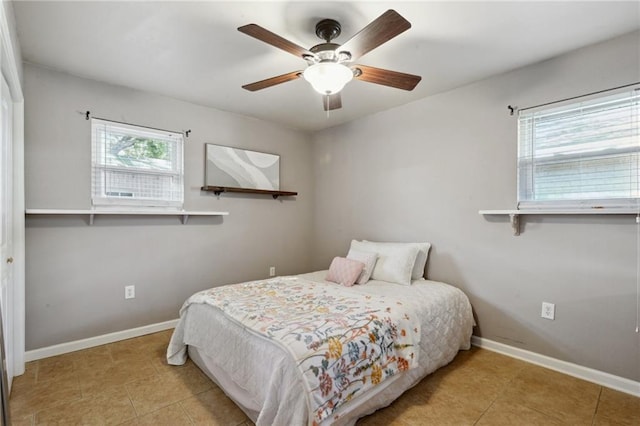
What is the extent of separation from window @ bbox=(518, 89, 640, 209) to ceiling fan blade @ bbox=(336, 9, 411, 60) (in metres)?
1.60

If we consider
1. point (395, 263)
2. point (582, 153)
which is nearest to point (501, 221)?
point (582, 153)

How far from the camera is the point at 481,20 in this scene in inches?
76.0

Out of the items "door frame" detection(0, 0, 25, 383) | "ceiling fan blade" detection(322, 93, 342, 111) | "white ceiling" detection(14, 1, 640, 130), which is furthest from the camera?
"ceiling fan blade" detection(322, 93, 342, 111)

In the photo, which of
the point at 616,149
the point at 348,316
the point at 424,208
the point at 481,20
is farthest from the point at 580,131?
the point at 348,316

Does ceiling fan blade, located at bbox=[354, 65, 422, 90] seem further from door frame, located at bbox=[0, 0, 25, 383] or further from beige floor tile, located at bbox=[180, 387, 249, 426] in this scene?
door frame, located at bbox=[0, 0, 25, 383]

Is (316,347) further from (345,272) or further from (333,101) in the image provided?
(333,101)

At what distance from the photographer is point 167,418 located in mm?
1791

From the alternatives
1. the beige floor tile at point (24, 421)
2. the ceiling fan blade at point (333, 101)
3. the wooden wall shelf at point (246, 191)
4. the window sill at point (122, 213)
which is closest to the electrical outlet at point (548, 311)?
the ceiling fan blade at point (333, 101)

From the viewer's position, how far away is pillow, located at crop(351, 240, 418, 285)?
287 centimetres

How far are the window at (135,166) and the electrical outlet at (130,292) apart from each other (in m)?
0.79

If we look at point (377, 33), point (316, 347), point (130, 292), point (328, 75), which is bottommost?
point (130, 292)

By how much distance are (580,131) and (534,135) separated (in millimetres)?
287

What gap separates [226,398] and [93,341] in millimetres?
1600

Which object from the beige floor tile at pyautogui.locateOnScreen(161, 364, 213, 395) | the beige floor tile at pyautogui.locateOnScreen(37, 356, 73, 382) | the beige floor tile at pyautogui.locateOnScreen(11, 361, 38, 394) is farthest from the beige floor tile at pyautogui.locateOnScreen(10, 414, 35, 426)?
the beige floor tile at pyautogui.locateOnScreen(161, 364, 213, 395)
